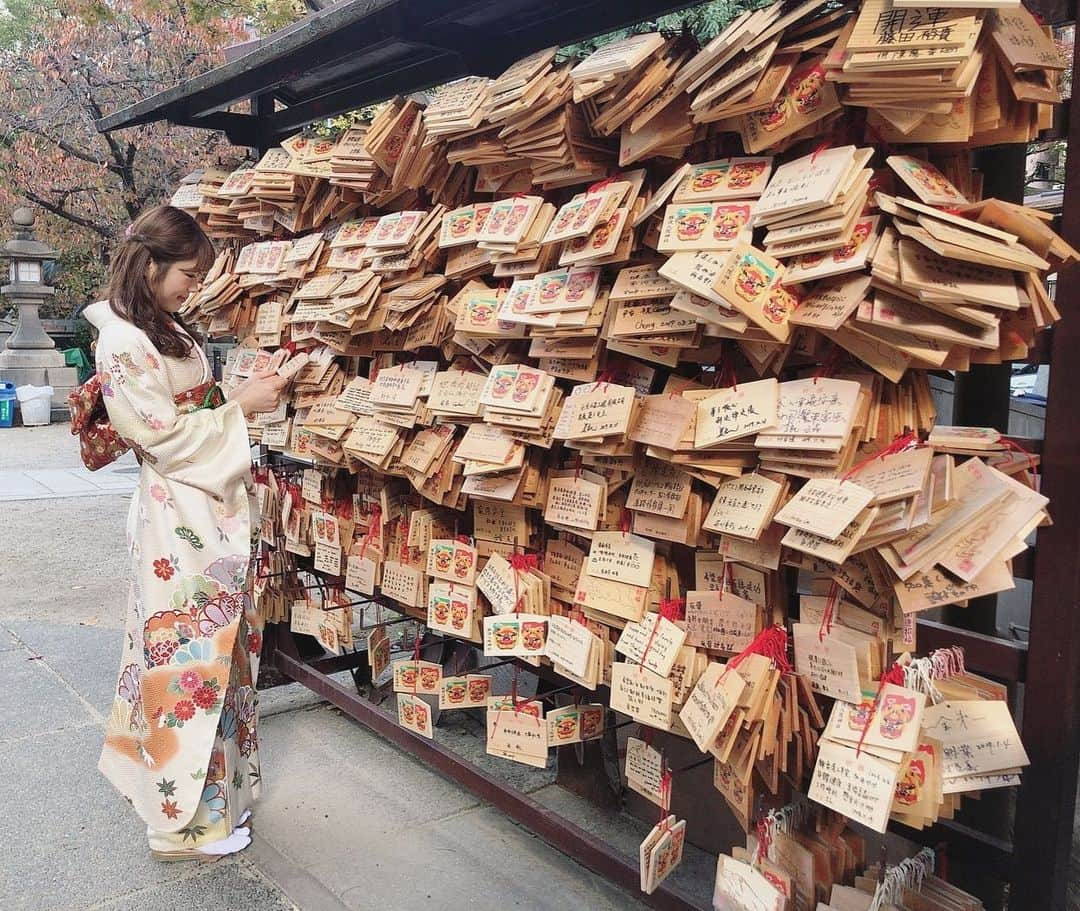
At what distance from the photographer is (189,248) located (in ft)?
8.60

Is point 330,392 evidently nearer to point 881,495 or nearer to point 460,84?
point 460,84

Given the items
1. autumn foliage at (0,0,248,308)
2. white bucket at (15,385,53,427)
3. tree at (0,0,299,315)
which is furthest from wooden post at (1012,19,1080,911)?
white bucket at (15,385,53,427)

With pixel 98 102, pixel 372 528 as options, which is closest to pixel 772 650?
pixel 372 528

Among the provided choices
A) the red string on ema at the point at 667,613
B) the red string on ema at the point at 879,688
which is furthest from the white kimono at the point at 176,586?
the red string on ema at the point at 879,688

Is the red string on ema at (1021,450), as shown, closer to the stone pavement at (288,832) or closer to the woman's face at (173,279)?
the stone pavement at (288,832)

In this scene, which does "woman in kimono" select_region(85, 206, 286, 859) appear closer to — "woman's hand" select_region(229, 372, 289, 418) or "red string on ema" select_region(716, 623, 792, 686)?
"woman's hand" select_region(229, 372, 289, 418)

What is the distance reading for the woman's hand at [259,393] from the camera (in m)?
2.83

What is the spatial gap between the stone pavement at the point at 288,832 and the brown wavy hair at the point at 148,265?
1518 mm

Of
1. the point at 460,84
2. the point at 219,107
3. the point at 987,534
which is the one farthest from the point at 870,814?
the point at 219,107

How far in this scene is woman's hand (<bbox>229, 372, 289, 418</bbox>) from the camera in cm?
283

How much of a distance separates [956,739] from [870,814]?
0.24 m

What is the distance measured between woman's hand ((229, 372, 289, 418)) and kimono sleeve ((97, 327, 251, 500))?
16cm

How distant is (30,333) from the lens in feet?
49.5

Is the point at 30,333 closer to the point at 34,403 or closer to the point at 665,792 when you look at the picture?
the point at 34,403
